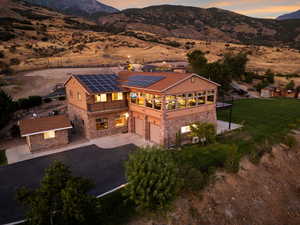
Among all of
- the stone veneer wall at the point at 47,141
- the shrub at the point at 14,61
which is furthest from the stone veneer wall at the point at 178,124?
the shrub at the point at 14,61

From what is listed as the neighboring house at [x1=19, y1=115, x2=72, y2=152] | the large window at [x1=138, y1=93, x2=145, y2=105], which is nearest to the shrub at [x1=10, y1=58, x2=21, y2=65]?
the neighboring house at [x1=19, y1=115, x2=72, y2=152]

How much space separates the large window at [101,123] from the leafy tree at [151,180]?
13.3m

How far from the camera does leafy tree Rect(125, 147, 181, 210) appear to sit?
37.5 feet

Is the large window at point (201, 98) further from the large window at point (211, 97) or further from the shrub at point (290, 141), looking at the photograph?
the shrub at point (290, 141)

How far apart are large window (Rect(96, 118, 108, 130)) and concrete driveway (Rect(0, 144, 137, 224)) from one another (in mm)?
2995

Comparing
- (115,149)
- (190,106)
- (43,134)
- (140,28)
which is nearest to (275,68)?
(190,106)

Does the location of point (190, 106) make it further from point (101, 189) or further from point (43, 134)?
point (43, 134)

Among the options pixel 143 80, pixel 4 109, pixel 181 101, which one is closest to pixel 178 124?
→ pixel 181 101

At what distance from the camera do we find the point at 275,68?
7669cm

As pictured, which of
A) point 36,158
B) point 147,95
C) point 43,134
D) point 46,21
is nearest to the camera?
point 36,158

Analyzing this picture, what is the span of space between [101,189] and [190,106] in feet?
44.3

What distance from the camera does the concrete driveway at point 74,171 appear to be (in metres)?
13.7

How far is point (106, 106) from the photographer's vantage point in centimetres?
2434

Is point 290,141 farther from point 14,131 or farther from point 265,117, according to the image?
point 14,131
